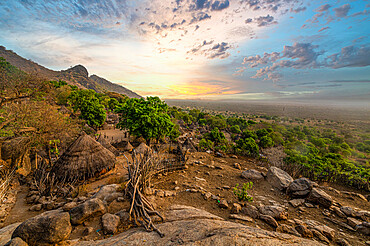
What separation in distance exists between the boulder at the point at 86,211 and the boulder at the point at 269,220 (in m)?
5.64

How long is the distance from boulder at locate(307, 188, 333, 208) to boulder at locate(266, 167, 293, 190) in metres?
1.29

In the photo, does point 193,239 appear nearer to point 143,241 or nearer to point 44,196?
point 143,241

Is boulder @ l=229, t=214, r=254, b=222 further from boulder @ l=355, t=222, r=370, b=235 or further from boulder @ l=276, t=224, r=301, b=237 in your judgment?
boulder @ l=355, t=222, r=370, b=235

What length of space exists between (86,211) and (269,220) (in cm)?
620

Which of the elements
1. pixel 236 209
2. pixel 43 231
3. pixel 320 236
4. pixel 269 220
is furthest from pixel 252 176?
pixel 43 231

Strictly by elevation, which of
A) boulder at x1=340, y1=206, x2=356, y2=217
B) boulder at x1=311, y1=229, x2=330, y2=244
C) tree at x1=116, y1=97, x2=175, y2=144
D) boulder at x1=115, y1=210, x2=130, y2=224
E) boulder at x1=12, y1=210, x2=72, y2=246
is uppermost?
tree at x1=116, y1=97, x2=175, y2=144

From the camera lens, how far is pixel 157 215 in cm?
464

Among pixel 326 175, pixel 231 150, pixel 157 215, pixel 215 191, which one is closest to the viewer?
pixel 157 215

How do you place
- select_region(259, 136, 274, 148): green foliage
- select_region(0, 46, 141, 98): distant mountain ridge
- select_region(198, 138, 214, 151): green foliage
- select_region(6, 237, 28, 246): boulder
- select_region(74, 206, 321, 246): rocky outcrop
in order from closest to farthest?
1. select_region(74, 206, 321, 246): rocky outcrop
2. select_region(6, 237, 28, 246): boulder
3. select_region(198, 138, 214, 151): green foliage
4. select_region(259, 136, 274, 148): green foliage
5. select_region(0, 46, 141, 98): distant mountain ridge

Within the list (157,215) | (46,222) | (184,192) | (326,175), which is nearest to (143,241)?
(157,215)

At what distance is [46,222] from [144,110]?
1019 cm

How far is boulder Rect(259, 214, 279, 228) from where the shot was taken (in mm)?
4769

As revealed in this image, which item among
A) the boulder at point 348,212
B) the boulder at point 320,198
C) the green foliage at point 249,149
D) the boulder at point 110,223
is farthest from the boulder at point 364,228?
the green foliage at point 249,149

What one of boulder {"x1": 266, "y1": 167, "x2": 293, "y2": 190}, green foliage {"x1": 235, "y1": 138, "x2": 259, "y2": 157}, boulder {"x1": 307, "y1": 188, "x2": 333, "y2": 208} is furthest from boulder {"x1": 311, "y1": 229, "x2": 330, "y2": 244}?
green foliage {"x1": 235, "y1": 138, "x2": 259, "y2": 157}
